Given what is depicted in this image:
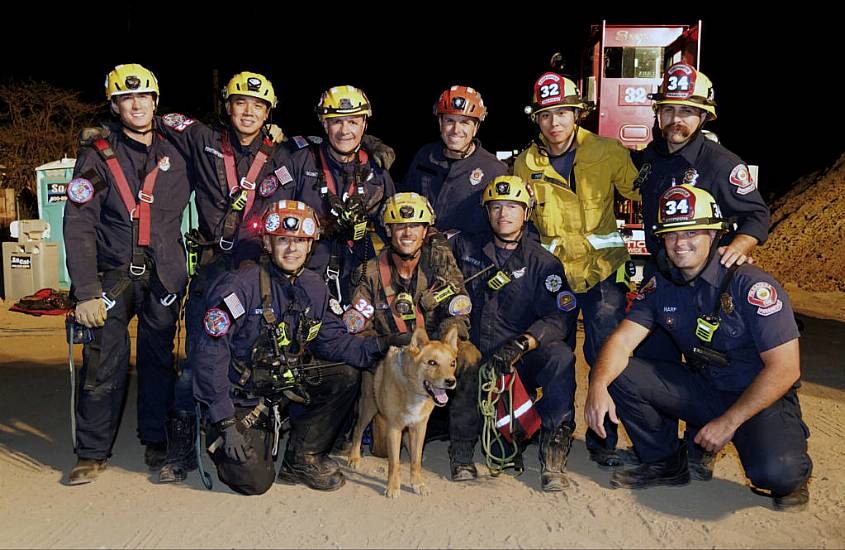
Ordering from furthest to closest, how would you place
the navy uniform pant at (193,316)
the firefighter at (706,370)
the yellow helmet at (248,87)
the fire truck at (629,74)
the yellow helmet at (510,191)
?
the fire truck at (629,74) < the yellow helmet at (248,87) < the yellow helmet at (510,191) < the navy uniform pant at (193,316) < the firefighter at (706,370)

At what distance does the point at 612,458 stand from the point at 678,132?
99.7 inches

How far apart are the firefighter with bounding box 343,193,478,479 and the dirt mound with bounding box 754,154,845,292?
10.6m

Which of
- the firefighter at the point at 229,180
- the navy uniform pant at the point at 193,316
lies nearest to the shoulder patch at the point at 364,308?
the firefighter at the point at 229,180

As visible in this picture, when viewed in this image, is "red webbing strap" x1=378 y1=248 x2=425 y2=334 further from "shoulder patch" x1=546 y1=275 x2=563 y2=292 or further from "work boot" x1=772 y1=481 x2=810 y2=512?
"work boot" x1=772 y1=481 x2=810 y2=512

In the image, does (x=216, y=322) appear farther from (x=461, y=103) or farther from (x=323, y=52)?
(x=323, y=52)

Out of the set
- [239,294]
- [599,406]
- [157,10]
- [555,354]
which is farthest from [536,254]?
[157,10]

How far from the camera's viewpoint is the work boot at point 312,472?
5578 mm

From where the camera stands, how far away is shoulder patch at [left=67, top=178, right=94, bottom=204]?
5.64 metres

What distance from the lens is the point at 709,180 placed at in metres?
5.91

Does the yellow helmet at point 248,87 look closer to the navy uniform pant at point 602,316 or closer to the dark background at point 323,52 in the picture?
the navy uniform pant at point 602,316

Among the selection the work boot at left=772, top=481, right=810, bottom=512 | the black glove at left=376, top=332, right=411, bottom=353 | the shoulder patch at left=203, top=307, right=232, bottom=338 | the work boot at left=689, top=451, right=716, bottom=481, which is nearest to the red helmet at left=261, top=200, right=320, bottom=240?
the shoulder patch at left=203, top=307, right=232, bottom=338

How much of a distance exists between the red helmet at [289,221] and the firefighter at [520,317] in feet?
4.73

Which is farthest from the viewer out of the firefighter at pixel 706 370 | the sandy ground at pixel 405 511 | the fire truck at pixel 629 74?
the fire truck at pixel 629 74

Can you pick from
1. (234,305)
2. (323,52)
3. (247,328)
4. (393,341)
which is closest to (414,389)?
(393,341)
